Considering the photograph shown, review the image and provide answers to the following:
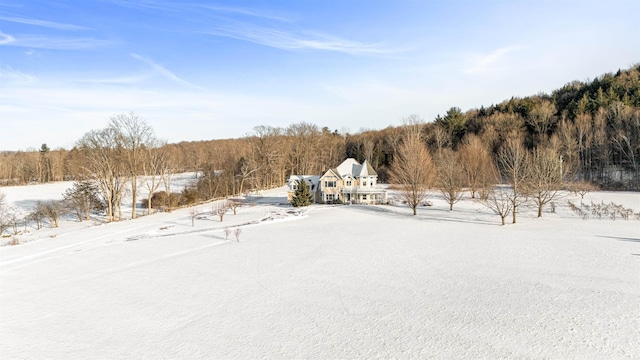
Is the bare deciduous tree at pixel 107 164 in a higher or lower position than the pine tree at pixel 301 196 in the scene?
higher

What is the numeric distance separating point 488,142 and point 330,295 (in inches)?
2069

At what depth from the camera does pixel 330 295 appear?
1197cm

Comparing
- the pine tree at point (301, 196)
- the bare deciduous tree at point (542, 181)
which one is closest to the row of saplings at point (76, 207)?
the pine tree at point (301, 196)

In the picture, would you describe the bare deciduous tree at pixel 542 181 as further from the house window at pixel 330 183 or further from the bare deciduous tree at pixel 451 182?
the house window at pixel 330 183

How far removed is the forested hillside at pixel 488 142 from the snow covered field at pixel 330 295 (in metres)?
20.9

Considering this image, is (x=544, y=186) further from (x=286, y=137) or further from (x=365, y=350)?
(x=286, y=137)

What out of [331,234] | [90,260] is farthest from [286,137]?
[90,260]

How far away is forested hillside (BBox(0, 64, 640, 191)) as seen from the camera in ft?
148

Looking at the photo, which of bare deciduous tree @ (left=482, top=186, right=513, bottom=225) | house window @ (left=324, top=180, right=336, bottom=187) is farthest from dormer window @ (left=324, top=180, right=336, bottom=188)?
bare deciduous tree @ (left=482, top=186, right=513, bottom=225)

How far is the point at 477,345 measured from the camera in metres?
8.42

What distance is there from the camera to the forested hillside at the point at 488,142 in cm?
4522

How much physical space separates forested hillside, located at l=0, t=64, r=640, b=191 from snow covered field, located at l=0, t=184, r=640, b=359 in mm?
20874

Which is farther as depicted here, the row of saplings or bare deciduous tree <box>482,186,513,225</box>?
the row of saplings

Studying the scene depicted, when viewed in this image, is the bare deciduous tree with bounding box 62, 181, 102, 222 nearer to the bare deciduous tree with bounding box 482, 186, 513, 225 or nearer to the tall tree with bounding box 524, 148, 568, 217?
the bare deciduous tree with bounding box 482, 186, 513, 225
